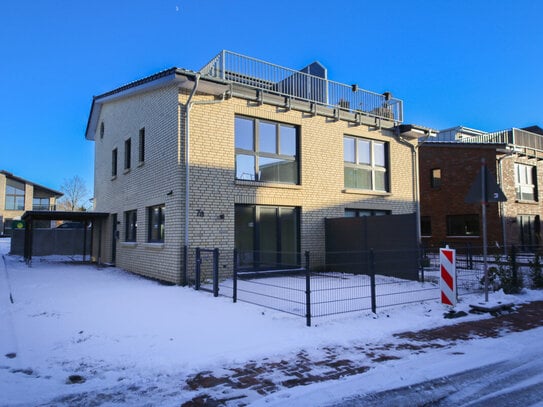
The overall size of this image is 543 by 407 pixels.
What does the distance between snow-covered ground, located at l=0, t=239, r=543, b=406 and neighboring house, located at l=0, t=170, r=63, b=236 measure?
179 ft

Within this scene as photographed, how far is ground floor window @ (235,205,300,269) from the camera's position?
40.8ft

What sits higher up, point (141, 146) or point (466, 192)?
point (141, 146)

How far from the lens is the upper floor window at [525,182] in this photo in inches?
982

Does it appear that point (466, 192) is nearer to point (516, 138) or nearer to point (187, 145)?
point (516, 138)

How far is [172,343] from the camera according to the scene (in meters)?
5.78

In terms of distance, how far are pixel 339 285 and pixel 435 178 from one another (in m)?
18.4

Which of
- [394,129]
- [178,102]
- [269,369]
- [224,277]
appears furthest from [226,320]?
[394,129]

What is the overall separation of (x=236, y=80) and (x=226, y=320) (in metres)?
8.29

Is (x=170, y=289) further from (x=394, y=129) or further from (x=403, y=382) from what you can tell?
(x=394, y=129)

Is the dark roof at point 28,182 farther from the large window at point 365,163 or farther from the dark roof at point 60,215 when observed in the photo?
the large window at point 365,163

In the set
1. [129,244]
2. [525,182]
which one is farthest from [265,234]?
[525,182]

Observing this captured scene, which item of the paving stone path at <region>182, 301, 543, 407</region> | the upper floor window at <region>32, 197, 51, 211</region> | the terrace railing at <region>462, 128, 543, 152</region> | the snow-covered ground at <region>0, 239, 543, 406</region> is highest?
the terrace railing at <region>462, 128, 543, 152</region>

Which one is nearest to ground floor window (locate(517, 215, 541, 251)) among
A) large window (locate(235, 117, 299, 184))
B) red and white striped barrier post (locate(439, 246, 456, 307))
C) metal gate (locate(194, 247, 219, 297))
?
large window (locate(235, 117, 299, 184))

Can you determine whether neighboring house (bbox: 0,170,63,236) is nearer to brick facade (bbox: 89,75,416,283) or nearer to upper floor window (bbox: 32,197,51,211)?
upper floor window (bbox: 32,197,51,211)
